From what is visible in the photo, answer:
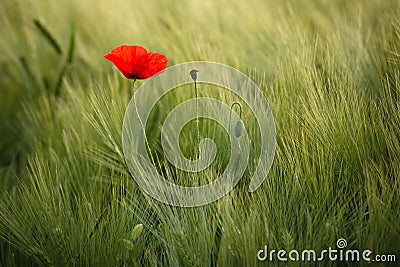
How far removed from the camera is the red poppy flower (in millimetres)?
844

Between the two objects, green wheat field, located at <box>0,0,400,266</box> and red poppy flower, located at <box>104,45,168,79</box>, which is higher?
red poppy flower, located at <box>104,45,168,79</box>

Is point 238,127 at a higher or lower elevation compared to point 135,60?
lower

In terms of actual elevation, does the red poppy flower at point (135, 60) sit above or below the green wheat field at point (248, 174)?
above

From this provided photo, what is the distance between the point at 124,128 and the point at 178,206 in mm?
216

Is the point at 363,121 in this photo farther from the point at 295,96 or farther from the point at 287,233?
the point at 287,233

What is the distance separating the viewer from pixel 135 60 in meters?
0.85

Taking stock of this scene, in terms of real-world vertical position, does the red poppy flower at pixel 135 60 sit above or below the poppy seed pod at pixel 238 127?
above

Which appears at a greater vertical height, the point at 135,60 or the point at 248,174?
the point at 135,60

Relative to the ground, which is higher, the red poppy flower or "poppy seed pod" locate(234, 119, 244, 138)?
the red poppy flower

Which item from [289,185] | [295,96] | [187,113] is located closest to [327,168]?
[289,185]

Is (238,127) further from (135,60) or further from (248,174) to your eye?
(135,60)

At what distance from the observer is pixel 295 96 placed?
98cm

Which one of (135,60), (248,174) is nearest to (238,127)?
(248,174)

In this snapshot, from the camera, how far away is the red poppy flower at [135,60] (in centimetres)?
84
